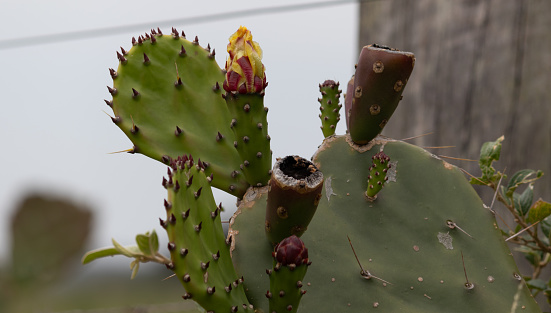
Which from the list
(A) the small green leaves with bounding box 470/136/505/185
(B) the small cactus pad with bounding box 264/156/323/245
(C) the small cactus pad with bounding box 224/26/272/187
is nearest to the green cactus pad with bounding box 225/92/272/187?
(C) the small cactus pad with bounding box 224/26/272/187

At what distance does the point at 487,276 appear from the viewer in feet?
2.93

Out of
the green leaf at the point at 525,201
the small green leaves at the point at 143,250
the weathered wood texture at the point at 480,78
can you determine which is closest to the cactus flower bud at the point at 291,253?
the small green leaves at the point at 143,250

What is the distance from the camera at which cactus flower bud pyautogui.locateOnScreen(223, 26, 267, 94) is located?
2.78 ft

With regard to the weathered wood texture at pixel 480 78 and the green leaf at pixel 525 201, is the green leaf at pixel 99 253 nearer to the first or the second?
the green leaf at pixel 525 201

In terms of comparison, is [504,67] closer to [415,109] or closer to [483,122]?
[483,122]

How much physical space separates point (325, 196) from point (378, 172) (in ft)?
0.31

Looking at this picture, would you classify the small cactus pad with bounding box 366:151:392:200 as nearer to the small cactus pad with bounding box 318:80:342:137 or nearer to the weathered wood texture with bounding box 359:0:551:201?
the small cactus pad with bounding box 318:80:342:137

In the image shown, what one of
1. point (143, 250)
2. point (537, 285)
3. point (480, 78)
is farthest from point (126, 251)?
point (480, 78)

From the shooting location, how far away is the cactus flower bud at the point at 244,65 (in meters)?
0.85

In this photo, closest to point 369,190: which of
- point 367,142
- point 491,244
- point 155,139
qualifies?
point 367,142

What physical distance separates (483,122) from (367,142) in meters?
0.90

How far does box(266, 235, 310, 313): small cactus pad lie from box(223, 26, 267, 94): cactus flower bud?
0.27m

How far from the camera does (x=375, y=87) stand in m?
0.92

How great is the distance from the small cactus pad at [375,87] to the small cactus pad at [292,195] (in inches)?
9.3
